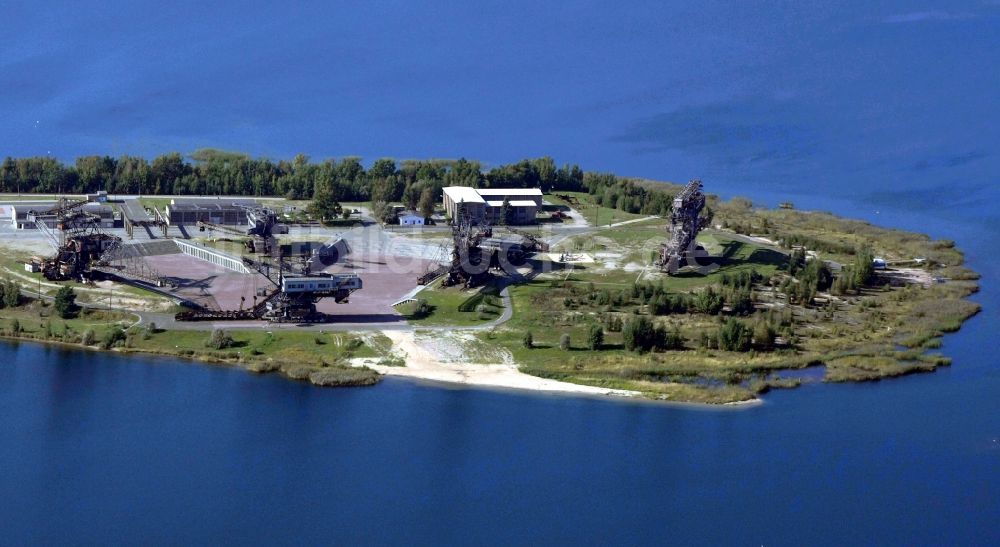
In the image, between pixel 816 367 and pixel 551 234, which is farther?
pixel 551 234

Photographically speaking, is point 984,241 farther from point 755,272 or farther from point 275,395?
point 275,395

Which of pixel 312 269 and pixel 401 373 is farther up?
pixel 312 269

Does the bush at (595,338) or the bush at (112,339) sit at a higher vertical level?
the bush at (595,338)

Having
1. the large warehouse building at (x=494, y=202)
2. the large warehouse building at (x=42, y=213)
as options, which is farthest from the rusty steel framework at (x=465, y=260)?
the large warehouse building at (x=42, y=213)

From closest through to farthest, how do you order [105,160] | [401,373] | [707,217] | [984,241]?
[401,373] < [707,217] < [984,241] < [105,160]

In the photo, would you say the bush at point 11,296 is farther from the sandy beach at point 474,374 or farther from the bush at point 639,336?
the bush at point 639,336

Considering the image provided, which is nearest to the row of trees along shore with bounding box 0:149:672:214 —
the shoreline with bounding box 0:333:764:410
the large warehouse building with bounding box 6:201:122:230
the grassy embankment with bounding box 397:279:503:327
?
the large warehouse building with bounding box 6:201:122:230

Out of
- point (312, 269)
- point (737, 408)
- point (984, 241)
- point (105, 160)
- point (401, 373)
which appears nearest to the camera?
point (737, 408)

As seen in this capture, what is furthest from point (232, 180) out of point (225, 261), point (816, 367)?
point (816, 367)
